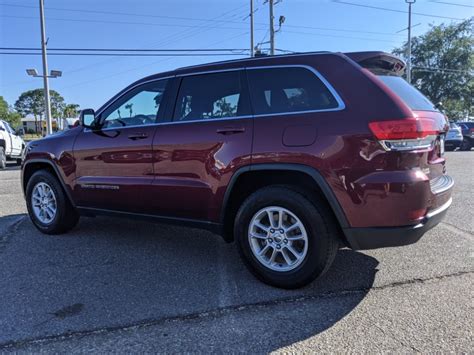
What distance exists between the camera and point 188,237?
16.4 feet

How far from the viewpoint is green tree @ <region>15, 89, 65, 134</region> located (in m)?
105

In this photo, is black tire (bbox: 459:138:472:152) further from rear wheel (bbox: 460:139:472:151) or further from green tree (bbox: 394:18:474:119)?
green tree (bbox: 394:18:474:119)

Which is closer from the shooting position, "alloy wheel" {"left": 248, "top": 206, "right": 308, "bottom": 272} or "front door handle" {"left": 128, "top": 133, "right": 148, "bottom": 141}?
"alloy wheel" {"left": 248, "top": 206, "right": 308, "bottom": 272}

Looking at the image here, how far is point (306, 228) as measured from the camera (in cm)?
326

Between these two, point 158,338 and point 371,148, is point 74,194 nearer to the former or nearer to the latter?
point 158,338

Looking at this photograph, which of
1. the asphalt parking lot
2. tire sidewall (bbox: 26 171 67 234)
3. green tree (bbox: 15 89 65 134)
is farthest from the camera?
green tree (bbox: 15 89 65 134)

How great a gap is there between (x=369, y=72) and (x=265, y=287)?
1.88 metres

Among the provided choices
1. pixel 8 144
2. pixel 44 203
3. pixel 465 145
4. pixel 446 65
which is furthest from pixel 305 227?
pixel 446 65

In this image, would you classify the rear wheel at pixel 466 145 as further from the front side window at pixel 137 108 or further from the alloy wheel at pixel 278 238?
the alloy wheel at pixel 278 238

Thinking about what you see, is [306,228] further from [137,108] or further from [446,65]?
[446,65]

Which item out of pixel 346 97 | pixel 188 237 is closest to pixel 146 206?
pixel 188 237

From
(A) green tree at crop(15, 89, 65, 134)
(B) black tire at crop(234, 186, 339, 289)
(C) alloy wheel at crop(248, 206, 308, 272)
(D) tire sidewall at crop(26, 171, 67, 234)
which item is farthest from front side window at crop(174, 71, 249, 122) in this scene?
(A) green tree at crop(15, 89, 65, 134)

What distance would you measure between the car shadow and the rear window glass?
148 cm

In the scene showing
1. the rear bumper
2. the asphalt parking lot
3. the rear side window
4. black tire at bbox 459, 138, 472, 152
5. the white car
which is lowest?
the asphalt parking lot
